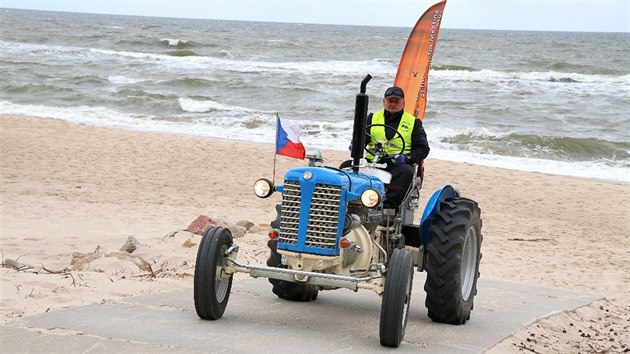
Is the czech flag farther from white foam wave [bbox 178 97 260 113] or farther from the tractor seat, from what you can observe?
white foam wave [bbox 178 97 260 113]

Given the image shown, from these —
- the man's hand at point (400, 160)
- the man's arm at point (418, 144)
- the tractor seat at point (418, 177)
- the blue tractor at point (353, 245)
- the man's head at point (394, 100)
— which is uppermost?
the man's head at point (394, 100)

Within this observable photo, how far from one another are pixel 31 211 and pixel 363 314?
272 inches

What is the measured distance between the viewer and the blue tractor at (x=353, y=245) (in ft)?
20.8

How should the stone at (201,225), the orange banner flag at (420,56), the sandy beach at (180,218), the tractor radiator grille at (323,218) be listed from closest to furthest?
the tractor radiator grille at (323,218)
the sandy beach at (180,218)
the stone at (201,225)
the orange banner flag at (420,56)

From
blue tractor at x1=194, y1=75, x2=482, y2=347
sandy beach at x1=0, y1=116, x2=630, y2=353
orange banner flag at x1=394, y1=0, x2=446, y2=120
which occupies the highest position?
orange banner flag at x1=394, y1=0, x2=446, y2=120

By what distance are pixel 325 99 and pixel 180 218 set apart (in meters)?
19.4

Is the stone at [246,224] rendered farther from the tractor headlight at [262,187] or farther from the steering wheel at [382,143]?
the tractor headlight at [262,187]

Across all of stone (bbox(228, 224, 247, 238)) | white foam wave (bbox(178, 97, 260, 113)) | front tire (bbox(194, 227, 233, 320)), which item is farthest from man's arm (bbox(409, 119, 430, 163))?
white foam wave (bbox(178, 97, 260, 113))

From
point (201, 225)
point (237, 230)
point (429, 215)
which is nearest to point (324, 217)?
point (429, 215)

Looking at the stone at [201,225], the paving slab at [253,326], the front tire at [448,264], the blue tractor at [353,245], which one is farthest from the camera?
the stone at [201,225]

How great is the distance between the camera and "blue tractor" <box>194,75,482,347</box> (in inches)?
249

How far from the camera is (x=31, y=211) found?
509 inches

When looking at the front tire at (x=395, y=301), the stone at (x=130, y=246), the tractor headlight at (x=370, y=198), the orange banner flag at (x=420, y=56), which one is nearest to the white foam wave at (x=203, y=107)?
the orange banner flag at (x=420, y=56)

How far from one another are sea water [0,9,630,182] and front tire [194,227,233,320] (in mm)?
14222
